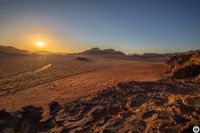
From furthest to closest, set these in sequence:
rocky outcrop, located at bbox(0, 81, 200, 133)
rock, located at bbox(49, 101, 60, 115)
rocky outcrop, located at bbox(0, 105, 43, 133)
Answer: rock, located at bbox(49, 101, 60, 115) → rocky outcrop, located at bbox(0, 105, 43, 133) → rocky outcrop, located at bbox(0, 81, 200, 133)

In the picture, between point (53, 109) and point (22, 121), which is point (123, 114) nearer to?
point (53, 109)

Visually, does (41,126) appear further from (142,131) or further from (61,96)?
(61,96)

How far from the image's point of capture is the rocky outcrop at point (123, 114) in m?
4.79

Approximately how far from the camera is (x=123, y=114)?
5.53 m

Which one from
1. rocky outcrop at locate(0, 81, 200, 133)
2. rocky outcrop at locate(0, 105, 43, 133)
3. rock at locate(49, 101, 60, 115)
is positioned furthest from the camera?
rock at locate(49, 101, 60, 115)

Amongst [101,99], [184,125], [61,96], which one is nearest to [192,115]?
[184,125]

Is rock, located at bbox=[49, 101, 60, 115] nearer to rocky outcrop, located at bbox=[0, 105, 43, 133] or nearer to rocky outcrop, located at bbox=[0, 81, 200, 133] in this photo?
rocky outcrop, located at bbox=[0, 81, 200, 133]

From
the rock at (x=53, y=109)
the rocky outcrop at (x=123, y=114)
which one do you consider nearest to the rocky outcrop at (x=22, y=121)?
the rocky outcrop at (x=123, y=114)

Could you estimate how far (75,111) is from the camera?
21.3 feet

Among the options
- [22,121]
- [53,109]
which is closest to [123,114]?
[53,109]

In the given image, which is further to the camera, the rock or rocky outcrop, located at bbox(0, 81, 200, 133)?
the rock

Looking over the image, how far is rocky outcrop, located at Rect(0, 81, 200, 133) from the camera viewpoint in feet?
15.7

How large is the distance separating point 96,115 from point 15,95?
21.6 feet

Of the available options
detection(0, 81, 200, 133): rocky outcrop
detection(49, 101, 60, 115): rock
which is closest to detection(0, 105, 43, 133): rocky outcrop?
detection(0, 81, 200, 133): rocky outcrop
